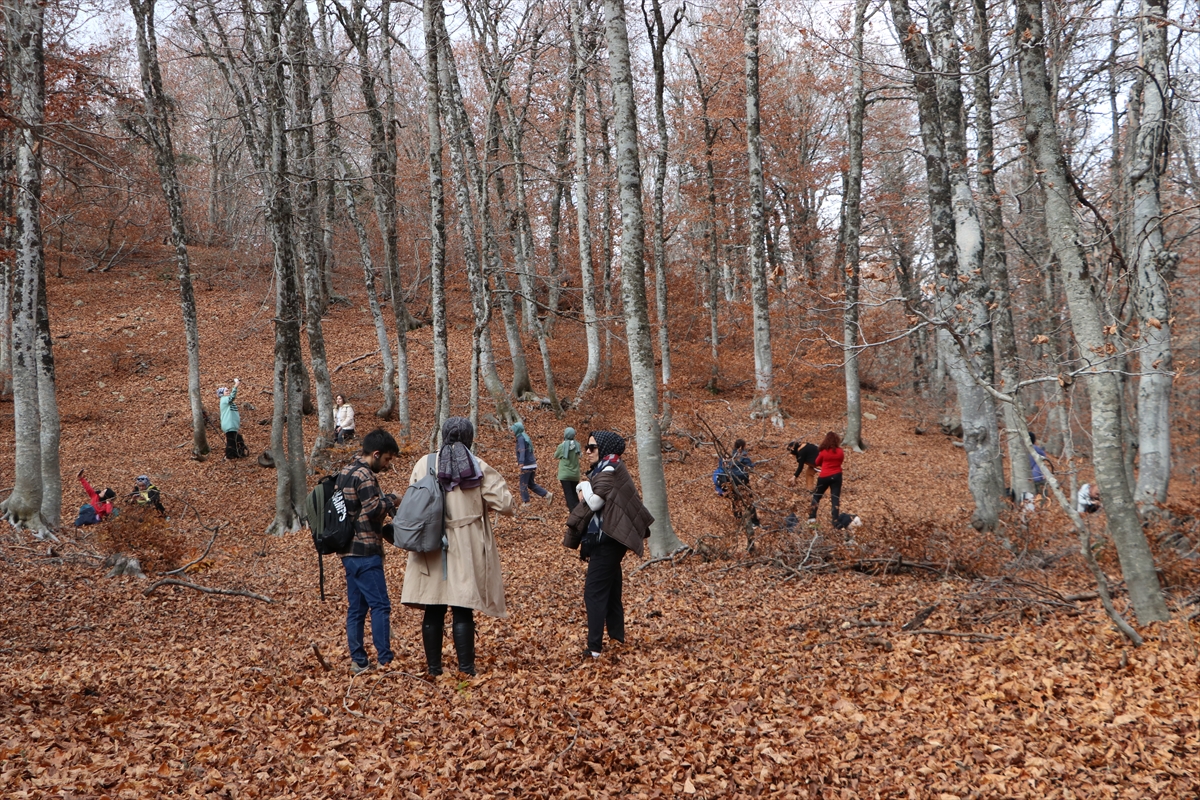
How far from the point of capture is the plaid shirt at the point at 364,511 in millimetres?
5418

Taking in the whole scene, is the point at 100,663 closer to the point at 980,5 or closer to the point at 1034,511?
the point at 1034,511

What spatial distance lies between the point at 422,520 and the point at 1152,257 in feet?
28.2

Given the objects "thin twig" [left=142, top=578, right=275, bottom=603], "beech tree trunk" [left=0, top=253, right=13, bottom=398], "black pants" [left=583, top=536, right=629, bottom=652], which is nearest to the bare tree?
"thin twig" [left=142, top=578, right=275, bottom=603]

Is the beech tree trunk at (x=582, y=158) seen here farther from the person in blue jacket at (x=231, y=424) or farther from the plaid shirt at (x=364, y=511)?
the plaid shirt at (x=364, y=511)

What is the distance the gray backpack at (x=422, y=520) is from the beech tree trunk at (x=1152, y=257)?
298 inches

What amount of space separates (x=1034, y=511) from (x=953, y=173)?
407 cm

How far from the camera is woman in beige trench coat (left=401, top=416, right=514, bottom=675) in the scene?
16.8ft

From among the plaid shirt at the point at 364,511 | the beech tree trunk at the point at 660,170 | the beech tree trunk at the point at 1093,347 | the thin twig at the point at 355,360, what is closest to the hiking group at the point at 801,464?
the beech tree trunk at the point at 1093,347

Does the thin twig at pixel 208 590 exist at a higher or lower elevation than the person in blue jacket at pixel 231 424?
lower

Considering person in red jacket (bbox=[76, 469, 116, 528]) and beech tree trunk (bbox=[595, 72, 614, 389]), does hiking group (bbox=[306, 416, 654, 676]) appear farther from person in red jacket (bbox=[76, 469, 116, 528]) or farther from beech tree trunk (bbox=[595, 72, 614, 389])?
beech tree trunk (bbox=[595, 72, 614, 389])

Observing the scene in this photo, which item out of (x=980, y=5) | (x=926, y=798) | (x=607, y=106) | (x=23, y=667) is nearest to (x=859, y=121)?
(x=980, y=5)

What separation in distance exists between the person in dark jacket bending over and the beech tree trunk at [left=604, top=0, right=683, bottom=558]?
3.08 m

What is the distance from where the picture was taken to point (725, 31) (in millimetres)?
22375

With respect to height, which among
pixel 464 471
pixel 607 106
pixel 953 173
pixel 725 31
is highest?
pixel 725 31
